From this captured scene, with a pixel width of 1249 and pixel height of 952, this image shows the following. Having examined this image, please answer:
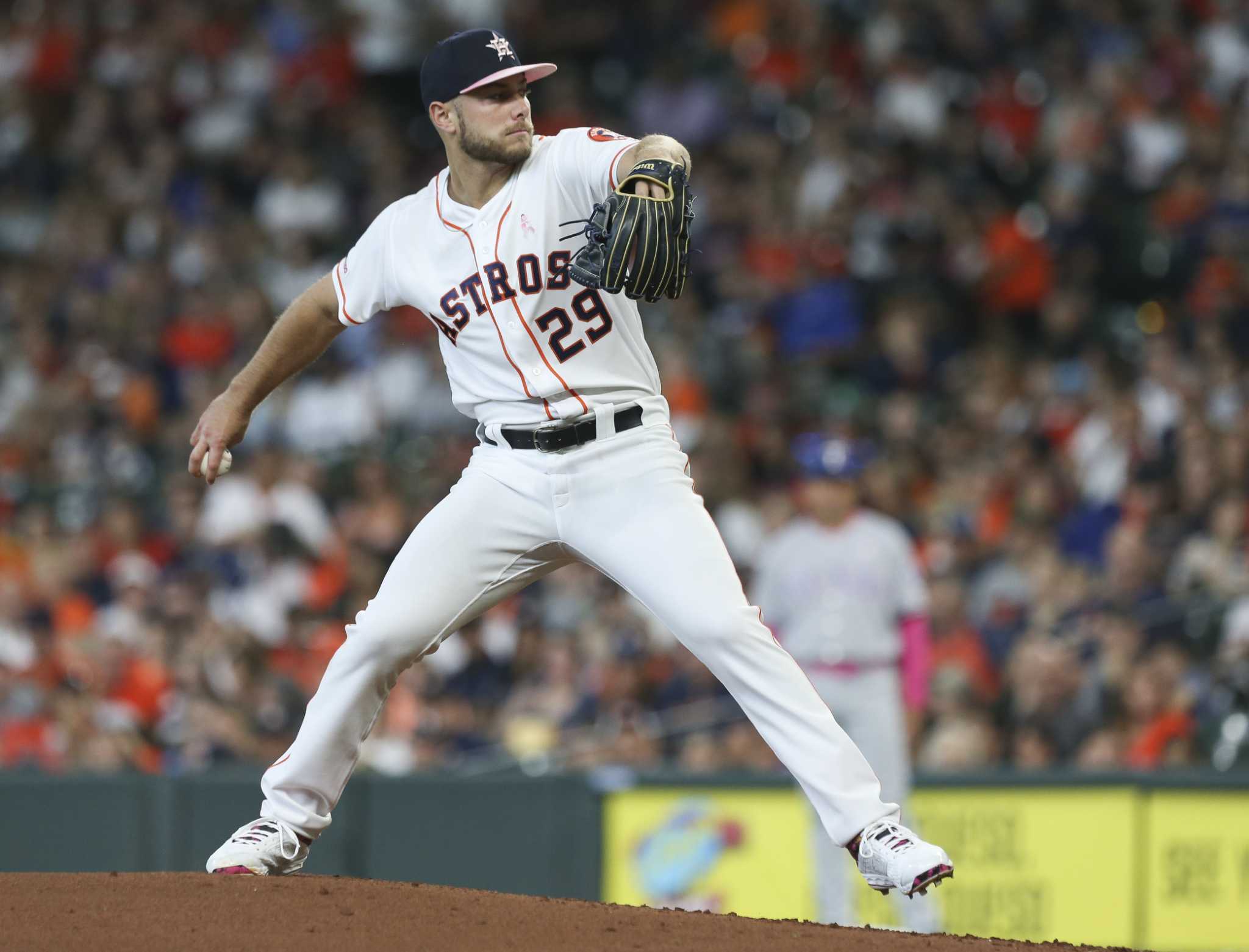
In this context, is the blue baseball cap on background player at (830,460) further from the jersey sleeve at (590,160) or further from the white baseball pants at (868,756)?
the jersey sleeve at (590,160)

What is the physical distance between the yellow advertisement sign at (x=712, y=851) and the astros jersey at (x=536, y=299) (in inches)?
147

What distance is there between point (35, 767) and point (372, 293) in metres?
5.28

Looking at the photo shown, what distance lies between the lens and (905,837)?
4.07m

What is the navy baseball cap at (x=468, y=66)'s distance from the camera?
170 inches

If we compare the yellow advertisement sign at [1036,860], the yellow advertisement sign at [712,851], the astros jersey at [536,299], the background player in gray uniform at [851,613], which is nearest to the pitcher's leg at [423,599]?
the astros jersey at [536,299]

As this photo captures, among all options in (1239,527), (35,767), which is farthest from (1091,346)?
(35,767)

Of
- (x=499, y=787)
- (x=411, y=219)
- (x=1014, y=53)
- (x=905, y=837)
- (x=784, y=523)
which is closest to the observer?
(x=905, y=837)

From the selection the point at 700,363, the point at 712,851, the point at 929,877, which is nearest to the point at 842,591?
the point at 712,851

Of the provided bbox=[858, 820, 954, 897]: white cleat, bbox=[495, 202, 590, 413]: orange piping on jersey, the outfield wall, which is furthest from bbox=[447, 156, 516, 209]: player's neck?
the outfield wall

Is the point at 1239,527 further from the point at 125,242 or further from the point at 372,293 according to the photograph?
the point at 125,242

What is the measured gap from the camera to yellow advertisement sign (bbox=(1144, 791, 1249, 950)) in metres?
7.42

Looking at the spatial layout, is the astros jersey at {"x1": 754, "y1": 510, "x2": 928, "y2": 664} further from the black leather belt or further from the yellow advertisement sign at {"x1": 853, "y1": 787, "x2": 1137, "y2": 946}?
the black leather belt

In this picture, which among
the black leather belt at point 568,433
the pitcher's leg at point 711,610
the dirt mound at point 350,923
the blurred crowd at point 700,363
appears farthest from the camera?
the blurred crowd at point 700,363

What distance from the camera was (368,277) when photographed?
457 cm
